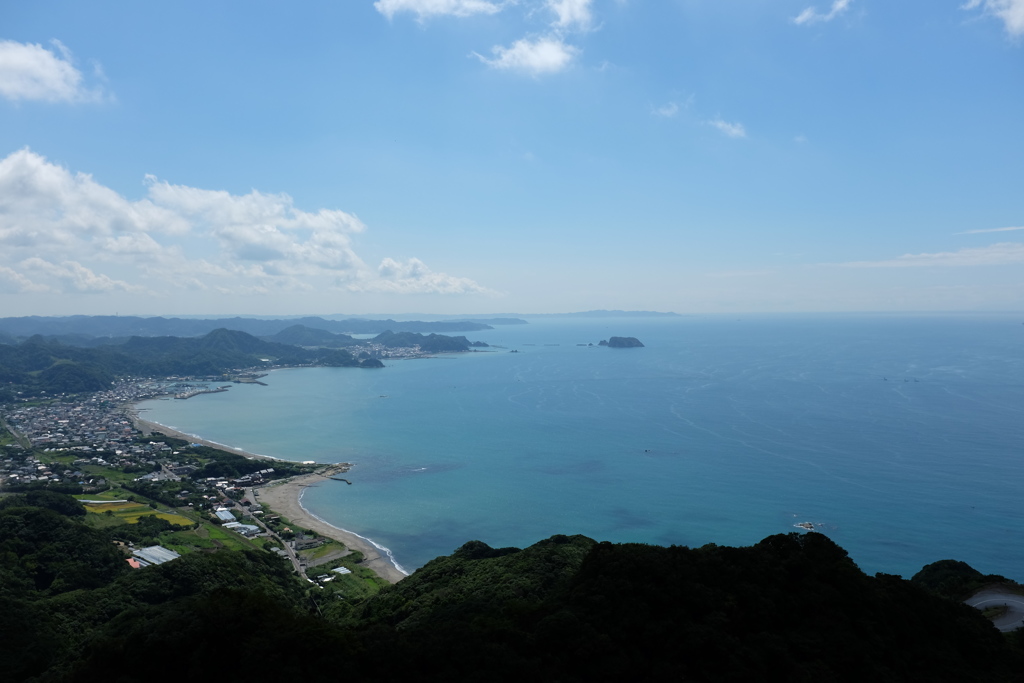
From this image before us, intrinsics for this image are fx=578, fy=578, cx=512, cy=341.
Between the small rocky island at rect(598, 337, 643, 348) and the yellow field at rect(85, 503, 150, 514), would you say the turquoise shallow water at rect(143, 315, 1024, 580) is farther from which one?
the small rocky island at rect(598, 337, 643, 348)

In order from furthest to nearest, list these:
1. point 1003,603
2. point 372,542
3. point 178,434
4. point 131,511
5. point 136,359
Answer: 1. point 136,359
2. point 178,434
3. point 131,511
4. point 372,542
5. point 1003,603

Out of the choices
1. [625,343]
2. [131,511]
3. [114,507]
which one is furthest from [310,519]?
[625,343]

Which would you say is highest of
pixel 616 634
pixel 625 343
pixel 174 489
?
pixel 616 634

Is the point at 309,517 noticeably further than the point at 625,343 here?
No

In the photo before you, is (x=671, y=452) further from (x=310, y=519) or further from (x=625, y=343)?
(x=625, y=343)

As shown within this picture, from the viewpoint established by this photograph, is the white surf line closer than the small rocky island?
Yes

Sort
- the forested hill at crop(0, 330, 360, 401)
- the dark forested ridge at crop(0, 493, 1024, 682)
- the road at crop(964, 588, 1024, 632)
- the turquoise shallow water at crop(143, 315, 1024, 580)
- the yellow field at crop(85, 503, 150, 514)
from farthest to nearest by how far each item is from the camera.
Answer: the forested hill at crop(0, 330, 360, 401) < the yellow field at crop(85, 503, 150, 514) < the turquoise shallow water at crop(143, 315, 1024, 580) < the road at crop(964, 588, 1024, 632) < the dark forested ridge at crop(0, 493, 1024, 682)

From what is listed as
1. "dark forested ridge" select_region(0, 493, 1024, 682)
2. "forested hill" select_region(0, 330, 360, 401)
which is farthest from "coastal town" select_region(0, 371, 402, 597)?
"forested hill" select_region(0, 330, 360, 401)
